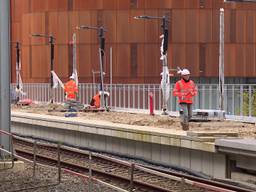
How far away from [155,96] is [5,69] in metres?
18.2

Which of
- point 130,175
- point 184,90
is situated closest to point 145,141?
point 184,90

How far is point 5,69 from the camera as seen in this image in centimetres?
1773

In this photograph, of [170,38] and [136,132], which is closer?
[136,132]

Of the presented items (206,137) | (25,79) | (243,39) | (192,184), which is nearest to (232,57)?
(243,39)

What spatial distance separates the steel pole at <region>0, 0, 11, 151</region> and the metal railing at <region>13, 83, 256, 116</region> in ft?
33.0

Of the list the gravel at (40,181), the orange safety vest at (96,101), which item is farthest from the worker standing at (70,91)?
the gravel at (40,181)

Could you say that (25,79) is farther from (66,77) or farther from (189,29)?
(189,29)

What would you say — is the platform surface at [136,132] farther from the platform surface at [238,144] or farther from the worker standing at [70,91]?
the worker standing at [70,91]

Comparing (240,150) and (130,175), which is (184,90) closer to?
(240,150)

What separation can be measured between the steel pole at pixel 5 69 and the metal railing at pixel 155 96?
33.0ft

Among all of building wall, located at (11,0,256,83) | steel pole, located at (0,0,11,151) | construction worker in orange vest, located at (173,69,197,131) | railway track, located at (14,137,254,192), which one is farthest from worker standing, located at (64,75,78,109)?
building wall, located at (11,0,256,83)

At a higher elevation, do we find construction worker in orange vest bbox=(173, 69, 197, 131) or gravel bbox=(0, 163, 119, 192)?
construction worker in orange vest bbox=(173, 69, 197, 131)

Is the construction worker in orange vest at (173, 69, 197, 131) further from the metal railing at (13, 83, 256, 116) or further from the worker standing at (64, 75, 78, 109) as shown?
the worker standing at (64, 75, 78, 109)

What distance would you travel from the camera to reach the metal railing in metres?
25.7
